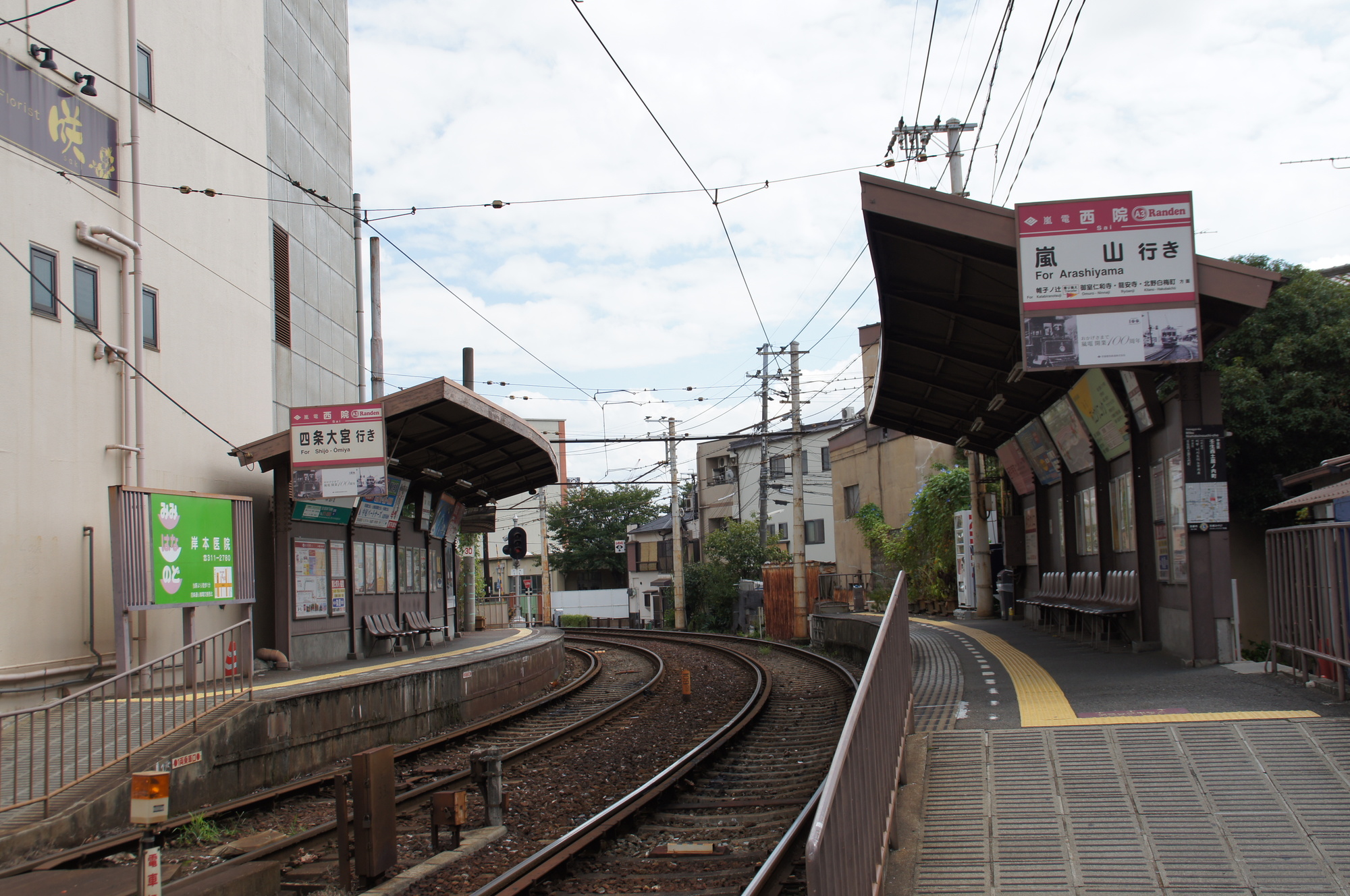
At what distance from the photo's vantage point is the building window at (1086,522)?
1545cm

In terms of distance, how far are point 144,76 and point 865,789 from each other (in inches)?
562

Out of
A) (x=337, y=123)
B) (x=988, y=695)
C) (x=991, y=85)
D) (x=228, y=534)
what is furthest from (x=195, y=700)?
(x=337, y=123)

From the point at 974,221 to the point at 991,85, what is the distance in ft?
7.13

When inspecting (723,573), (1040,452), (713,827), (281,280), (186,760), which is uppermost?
(281,280)

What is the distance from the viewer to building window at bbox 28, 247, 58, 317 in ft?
37.5

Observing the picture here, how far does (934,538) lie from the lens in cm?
2883

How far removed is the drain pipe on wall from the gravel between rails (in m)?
6.56

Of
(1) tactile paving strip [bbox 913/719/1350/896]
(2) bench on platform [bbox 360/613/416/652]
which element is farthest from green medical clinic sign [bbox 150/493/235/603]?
(1) tactile paving strip [bbox 913/719/1350/896]

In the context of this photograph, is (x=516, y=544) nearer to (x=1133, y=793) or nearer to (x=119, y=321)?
(x=119, y=321)

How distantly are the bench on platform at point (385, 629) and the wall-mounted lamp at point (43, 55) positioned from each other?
30.7 feet

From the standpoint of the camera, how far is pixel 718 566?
133ft

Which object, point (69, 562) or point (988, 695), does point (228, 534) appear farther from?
point (988, 695)

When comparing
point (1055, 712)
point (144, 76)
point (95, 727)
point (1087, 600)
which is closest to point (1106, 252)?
point (1055, 712)

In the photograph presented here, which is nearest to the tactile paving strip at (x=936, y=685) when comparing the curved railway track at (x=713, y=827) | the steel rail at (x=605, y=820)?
the curved railway track at (x=713, y=827)
